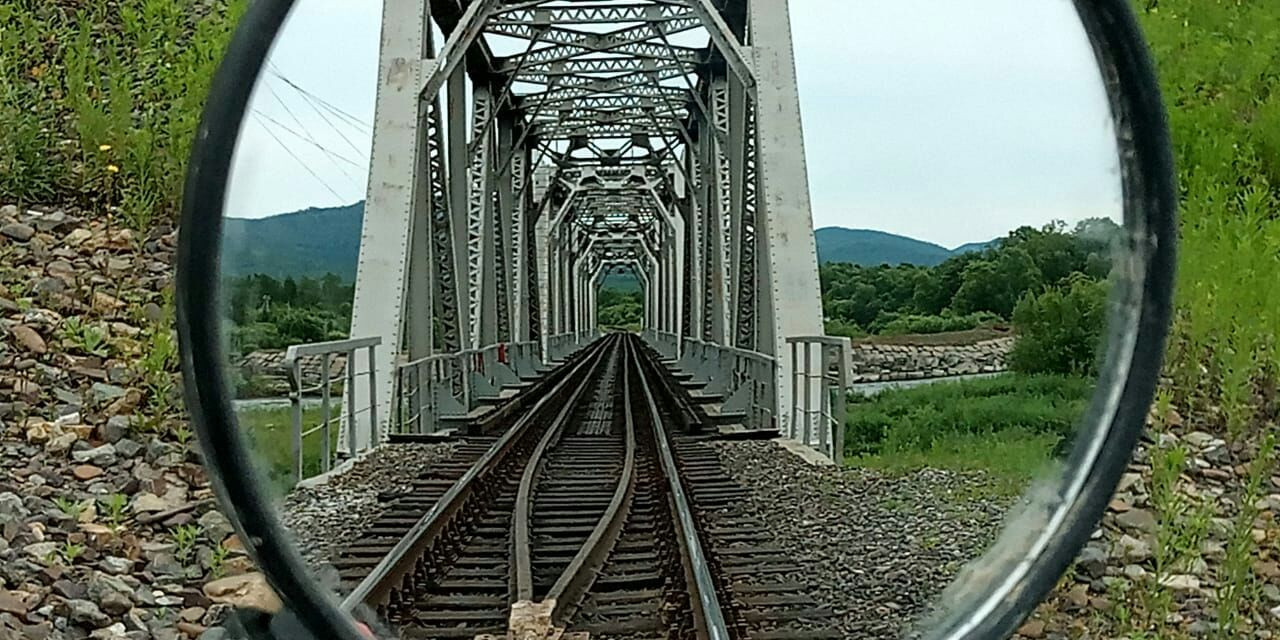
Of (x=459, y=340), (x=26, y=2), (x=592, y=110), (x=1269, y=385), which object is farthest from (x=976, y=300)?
(x=592, y=110)

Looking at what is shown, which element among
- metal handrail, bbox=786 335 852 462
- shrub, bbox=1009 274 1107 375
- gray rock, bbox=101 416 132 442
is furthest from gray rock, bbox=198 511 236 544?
metal handrail, bbox=786 335 852 462

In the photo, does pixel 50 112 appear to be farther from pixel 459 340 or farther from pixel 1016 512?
pixel 1016 512

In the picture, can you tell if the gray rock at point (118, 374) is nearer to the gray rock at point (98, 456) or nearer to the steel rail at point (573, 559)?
the gray rock at point (98, 456)

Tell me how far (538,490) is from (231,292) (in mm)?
6285

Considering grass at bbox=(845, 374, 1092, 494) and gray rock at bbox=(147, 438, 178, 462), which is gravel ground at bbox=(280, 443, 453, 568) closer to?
gray rock at bbox=(147, 438, 178, 462)

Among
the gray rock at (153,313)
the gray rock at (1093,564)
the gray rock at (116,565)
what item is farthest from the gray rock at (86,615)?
the gray rock at (1093,564)

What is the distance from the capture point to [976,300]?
17.0 feet

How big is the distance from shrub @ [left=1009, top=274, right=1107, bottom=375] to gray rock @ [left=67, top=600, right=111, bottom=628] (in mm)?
2979

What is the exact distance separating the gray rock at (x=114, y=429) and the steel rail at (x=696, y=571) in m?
2.46

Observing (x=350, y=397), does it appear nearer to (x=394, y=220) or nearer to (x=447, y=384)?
(x=394, y=220)

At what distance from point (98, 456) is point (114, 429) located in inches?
7.7

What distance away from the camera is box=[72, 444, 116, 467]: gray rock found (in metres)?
4.67

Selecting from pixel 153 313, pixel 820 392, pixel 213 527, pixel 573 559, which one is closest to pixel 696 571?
pixel 573 559

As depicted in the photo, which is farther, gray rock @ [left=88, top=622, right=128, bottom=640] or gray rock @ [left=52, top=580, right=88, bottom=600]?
gray rock @ [left=52, top=580, right=88, bottom=600]
